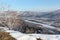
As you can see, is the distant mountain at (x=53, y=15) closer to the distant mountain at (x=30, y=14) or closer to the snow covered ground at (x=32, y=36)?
the distant mountain at (x=30, y=14)

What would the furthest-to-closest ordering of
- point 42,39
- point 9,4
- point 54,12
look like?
point 9,4, point 54,12, point 42,39

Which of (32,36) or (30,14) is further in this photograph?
(30,14)

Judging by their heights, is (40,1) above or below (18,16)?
above

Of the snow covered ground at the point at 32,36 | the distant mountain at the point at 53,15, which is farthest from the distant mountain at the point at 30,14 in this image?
the snow covered ground at the point at 32,36

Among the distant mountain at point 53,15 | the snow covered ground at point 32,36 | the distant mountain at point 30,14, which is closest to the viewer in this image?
the snow covered ground at point 32,36

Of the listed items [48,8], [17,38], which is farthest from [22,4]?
[17,38]

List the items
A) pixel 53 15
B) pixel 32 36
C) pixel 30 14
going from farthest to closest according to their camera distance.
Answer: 1. pixel 30 14
2. pixel 53 15
3. pixel 32 36

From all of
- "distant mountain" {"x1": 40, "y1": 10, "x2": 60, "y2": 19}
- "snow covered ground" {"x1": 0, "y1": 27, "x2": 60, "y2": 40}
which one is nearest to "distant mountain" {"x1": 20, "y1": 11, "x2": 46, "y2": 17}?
"distant mountain" {"x1": 40, "y1": 10, "x2": 60, "y2": 19}

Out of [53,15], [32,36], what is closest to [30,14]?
[53,15]

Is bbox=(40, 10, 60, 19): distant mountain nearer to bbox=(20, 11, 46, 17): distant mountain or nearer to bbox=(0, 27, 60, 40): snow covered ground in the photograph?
bbox=(20, 11, 46, 17): distant mountain

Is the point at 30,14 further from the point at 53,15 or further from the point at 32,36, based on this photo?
the point at 32,36

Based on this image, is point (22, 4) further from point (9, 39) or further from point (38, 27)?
point (9, 39)
